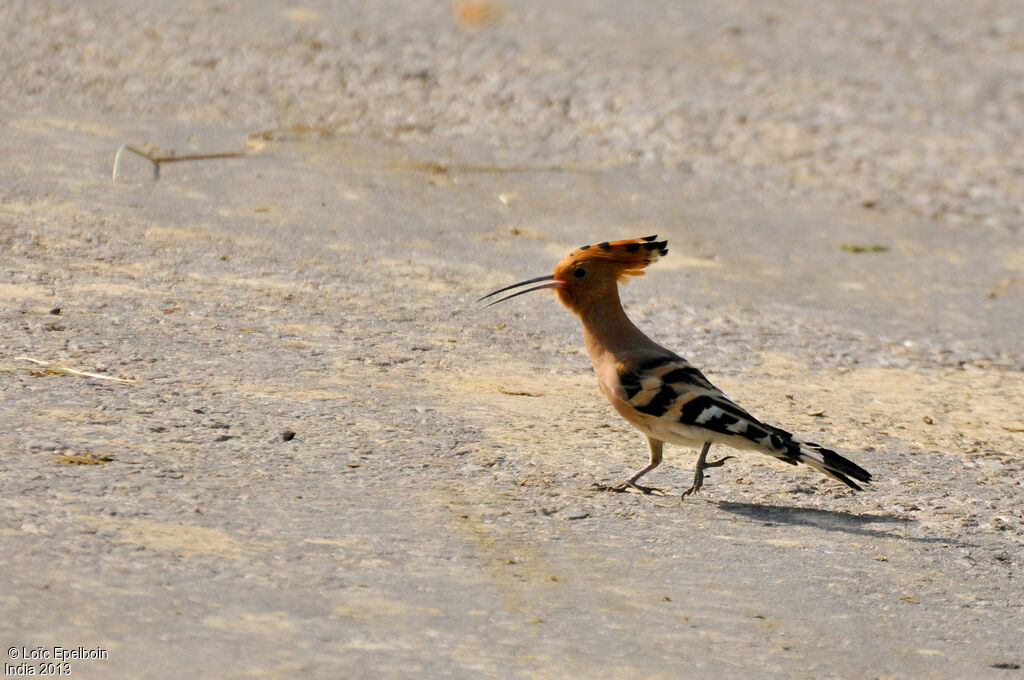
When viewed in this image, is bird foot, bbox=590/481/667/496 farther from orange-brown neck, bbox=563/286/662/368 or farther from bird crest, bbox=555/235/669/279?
bird crest, bbox=555/235/669/279

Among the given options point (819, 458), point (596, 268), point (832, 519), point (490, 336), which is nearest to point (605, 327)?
point (596, 268)

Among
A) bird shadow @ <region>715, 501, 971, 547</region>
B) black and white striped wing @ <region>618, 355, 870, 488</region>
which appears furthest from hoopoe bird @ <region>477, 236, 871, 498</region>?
bird shadow @ <region>715, 501, 971, 547</region>

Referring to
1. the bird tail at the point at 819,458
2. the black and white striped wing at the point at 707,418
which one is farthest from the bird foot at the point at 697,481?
the bird tail at the point at 819,458

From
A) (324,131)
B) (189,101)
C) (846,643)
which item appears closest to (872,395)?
(846,643)

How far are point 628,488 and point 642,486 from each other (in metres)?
0.07

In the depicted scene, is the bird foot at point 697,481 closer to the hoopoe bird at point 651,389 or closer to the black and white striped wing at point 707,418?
the hoopoe bird at point 651,389

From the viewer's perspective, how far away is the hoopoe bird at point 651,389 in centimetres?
462

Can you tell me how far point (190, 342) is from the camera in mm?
5777

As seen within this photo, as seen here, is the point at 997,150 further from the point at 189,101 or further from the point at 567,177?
the point at 189,101

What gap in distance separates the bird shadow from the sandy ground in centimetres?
2

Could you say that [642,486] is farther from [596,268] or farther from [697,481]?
[596,268]

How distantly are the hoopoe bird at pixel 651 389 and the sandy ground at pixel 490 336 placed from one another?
0.73ft

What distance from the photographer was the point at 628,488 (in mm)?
4828

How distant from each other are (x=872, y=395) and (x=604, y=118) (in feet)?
15.6
